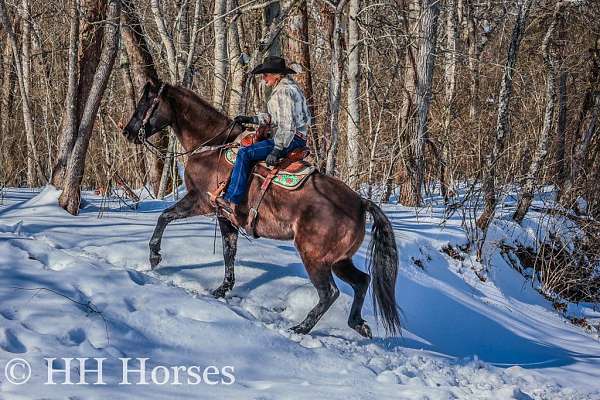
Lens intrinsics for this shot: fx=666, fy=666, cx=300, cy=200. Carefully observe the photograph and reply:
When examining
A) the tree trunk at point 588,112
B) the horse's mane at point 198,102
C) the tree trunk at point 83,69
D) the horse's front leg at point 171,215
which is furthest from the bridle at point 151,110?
the tree trunk at point 588,112

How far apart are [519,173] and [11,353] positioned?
36.1ft

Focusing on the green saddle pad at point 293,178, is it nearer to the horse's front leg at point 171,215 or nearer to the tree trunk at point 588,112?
the horse's front leg at point 171,215

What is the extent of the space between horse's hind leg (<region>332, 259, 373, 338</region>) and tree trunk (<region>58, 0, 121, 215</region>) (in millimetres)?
4254

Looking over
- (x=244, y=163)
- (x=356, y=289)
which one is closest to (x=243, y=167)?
(x=244, y=163)

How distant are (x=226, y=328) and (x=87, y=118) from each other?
4763 millimetres

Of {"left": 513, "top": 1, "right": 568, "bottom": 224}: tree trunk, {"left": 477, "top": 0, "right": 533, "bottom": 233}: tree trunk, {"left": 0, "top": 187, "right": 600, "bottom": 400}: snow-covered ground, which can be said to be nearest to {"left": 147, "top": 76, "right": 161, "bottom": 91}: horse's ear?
{"left": 0, "top": 187, "right": 600, "bottom": 400}: snow-covered ground

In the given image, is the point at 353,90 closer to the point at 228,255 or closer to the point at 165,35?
the point at 165,35

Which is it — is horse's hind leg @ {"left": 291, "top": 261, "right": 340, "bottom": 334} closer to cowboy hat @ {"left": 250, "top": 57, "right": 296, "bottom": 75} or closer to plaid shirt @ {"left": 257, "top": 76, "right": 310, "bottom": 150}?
plaid shirt @ {"left": 257, "top": 76, "right": 310, "bottom": 150}

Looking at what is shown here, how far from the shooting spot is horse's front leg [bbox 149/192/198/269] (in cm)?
691

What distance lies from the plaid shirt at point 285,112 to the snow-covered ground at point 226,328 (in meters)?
1.70

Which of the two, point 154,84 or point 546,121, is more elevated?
point 154,84

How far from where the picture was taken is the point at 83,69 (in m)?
9.73

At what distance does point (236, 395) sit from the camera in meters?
4.32

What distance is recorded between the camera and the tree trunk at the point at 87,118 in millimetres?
8961
